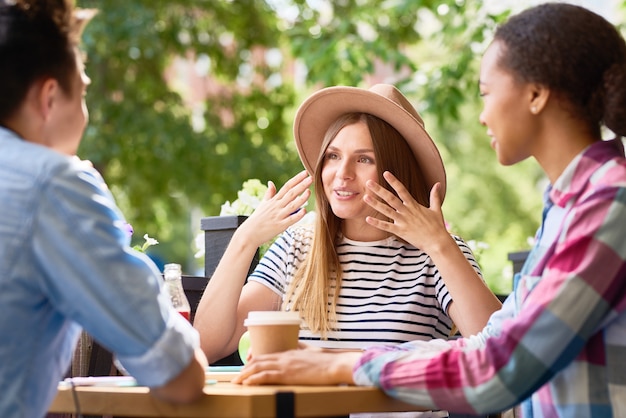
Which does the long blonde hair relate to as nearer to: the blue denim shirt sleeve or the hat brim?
the hat brim

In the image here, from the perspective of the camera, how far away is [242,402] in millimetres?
1718

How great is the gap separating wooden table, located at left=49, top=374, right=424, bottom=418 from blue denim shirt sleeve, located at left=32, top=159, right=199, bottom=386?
0.13m

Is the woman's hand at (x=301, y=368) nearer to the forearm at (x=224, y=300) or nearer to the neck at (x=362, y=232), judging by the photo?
the forearm at (x=224, y=300)

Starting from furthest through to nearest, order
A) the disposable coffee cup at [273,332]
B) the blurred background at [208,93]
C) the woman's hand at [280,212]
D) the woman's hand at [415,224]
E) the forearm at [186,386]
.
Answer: the blurred background at [208,93]
the woman's hand at [280,212]
the woman's hand at [415,224]
the disposable coffee cup at [273,332]
the forearm at [186,386]

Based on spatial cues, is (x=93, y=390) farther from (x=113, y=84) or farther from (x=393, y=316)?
(x=113, y=84)

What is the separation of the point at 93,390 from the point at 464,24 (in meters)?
5.53

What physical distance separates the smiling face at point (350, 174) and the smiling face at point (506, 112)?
108 cm

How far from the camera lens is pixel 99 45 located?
33.1ft

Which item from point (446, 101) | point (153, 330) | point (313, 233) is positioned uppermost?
point (446, 101)

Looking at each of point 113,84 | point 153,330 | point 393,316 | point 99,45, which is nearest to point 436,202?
point 393,316

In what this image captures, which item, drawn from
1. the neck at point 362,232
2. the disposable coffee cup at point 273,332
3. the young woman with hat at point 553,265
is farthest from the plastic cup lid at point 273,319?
the neck at point 362,232

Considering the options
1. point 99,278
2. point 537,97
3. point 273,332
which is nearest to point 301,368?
point 273,332

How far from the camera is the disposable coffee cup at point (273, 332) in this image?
6.82 feet

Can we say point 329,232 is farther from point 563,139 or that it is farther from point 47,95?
point 47,95
